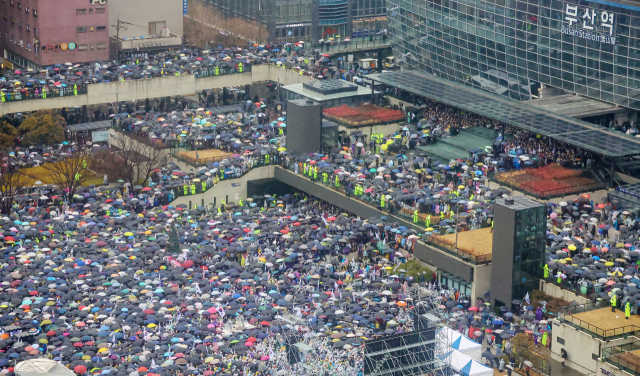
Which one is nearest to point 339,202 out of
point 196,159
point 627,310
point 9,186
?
point 196,159

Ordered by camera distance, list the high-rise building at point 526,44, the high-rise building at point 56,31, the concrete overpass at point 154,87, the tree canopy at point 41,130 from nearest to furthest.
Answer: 1. the high-rise building at point 526,44
2. the tree canopy at point 41,130
3. the concrete overpass at point 154,87
4. the high-rise building at point 56,31

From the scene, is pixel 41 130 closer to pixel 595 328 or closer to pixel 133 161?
pixel 133 161

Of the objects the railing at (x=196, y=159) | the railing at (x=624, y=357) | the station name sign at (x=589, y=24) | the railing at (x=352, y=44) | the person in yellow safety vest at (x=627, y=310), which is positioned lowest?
the railing at (x=624, y=357)

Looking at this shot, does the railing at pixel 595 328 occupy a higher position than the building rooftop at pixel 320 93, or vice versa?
the building rooftop at pixel 320 93

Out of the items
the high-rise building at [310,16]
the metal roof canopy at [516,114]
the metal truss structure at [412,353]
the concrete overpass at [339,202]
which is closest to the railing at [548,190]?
the metal roof canopy at [516,114]

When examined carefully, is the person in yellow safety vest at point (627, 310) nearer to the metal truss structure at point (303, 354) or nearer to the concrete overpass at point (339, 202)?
the concrete overpass at point (339, 202)
